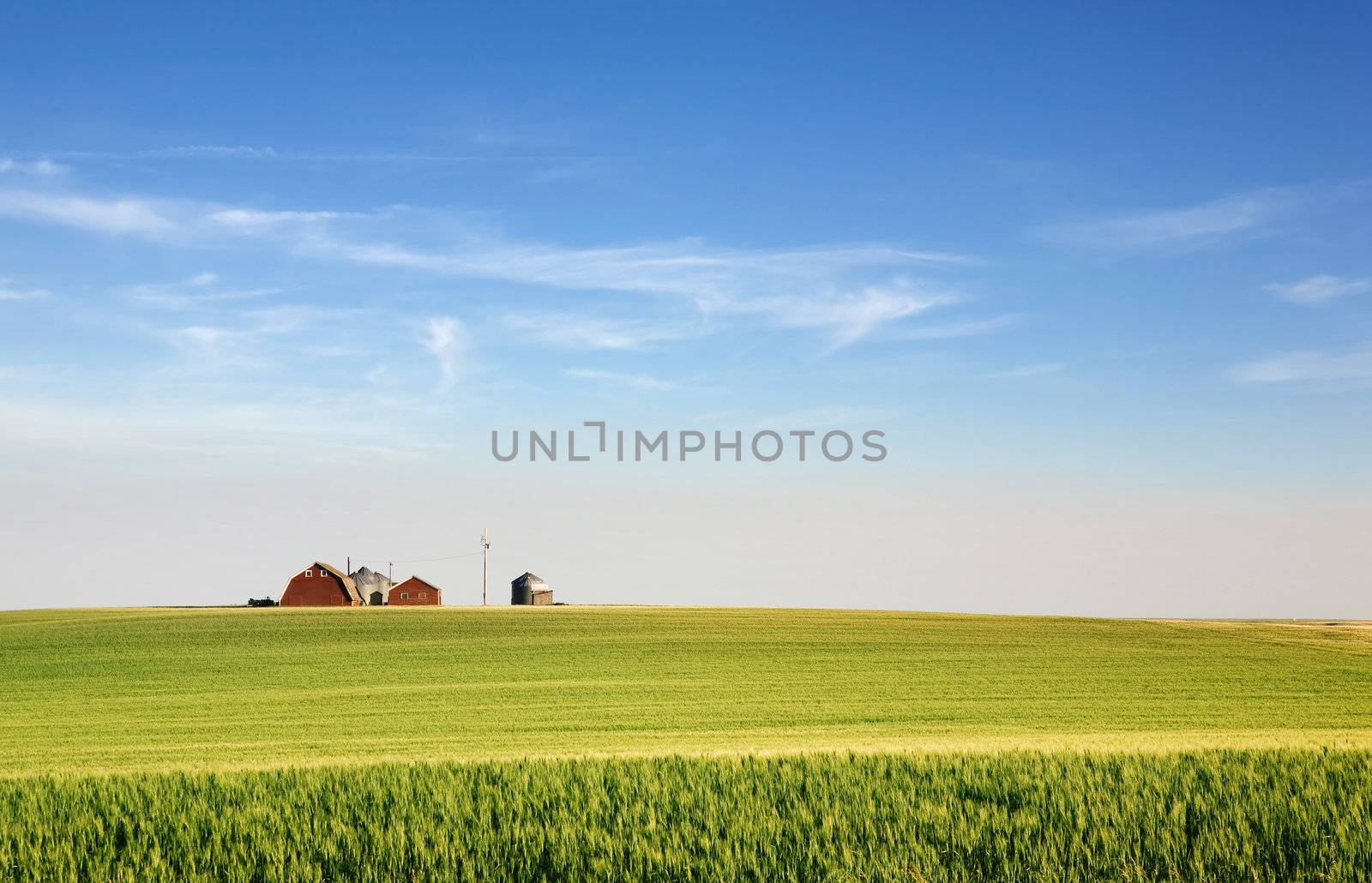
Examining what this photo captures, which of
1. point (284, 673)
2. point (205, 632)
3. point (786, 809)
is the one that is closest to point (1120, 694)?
point (786, 809)

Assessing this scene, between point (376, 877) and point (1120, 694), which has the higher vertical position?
point (376, 877)

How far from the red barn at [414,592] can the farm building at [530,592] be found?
22.1 feet

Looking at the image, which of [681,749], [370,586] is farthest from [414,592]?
[681,749]

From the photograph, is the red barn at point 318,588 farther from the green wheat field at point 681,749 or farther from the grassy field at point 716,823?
the grassy field at point 716,823

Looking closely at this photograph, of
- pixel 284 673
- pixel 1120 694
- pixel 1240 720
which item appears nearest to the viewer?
pixel 1240 720

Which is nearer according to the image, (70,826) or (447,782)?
(70,826)

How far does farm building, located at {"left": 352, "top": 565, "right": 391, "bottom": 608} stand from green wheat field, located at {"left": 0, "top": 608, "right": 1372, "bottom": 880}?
35911mm

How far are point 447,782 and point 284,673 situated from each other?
28.9 m

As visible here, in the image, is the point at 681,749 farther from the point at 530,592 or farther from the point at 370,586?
the point at 370,586

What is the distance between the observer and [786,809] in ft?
32.0

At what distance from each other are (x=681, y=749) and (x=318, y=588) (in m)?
73.5

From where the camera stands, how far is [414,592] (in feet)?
303

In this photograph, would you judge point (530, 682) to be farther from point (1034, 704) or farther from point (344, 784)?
point (344, 784)

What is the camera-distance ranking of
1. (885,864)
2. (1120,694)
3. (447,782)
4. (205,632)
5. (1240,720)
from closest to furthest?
(885,864) → (447,782) → (1240,720) → (1120,694) → (205,632)
